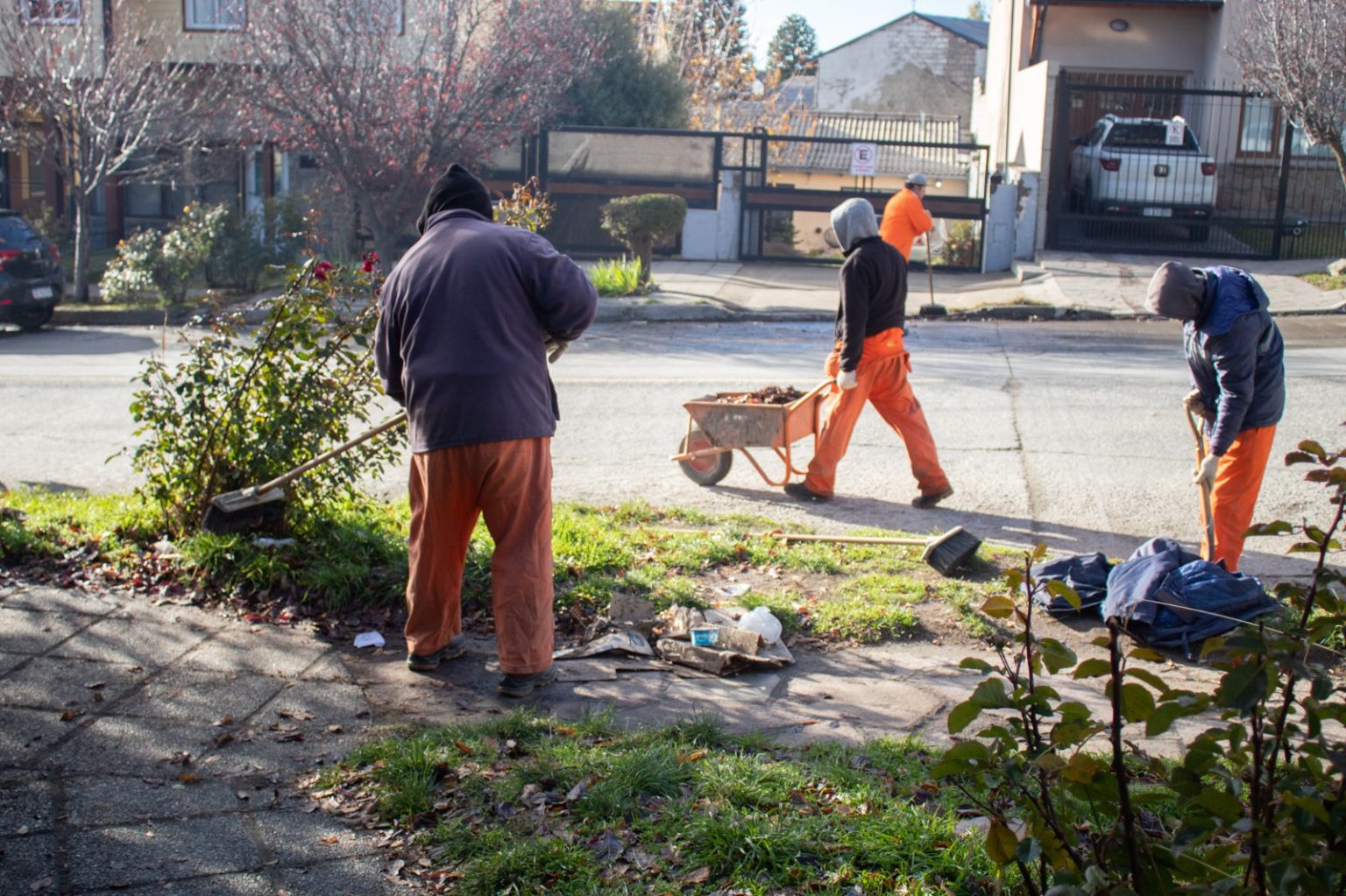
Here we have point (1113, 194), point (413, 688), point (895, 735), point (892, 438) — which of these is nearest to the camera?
point (895, 735)

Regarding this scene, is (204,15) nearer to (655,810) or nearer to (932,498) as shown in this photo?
(932,498)

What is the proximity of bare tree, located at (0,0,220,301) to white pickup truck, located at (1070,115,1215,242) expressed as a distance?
1477cm

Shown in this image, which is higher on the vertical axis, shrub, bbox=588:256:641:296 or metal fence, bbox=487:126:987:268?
metal fence, bbox=487:126:987:268

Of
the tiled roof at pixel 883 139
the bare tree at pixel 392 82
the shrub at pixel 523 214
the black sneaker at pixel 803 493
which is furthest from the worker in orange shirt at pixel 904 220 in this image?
the tiled roof at pixel 883 139

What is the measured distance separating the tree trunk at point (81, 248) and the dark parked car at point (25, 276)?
3.67ft

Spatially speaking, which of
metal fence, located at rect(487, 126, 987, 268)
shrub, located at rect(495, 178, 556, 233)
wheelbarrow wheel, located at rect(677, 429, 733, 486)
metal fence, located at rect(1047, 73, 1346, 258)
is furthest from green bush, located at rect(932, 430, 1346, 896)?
metal fence, located at rect(487, 126, 987, 268)

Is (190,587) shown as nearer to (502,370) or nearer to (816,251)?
(502,370)

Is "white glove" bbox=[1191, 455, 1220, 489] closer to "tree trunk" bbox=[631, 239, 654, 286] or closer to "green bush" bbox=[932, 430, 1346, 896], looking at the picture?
"green bush" bbox=[932, 430, 1346, 896]

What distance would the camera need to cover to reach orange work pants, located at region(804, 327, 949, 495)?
8.09m

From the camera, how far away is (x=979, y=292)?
1952 cm

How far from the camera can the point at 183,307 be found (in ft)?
63.2

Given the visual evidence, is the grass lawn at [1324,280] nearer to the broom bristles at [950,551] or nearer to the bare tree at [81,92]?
the broom bristles at [950,551]

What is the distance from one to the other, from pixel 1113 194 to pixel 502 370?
19.2 metres

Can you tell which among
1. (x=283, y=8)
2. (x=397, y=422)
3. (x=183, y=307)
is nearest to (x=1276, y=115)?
(x=283, y=8)
